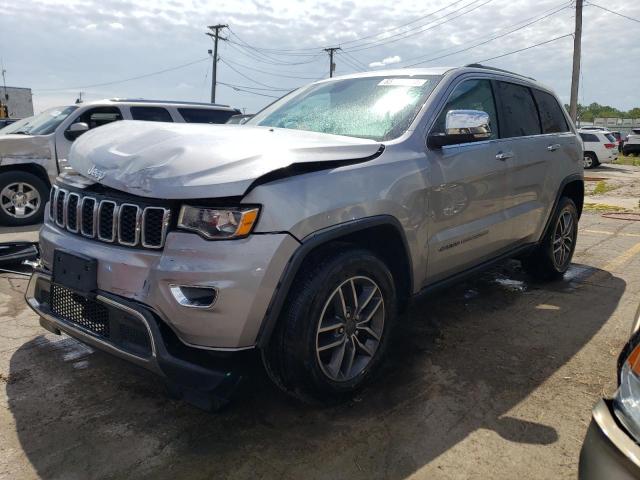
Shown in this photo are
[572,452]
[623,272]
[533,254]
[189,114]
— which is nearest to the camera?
[572,452]

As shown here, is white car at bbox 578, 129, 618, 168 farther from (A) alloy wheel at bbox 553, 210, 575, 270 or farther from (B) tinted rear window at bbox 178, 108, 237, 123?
(A) alloy wheel at bbox 553, 210, 575, 270

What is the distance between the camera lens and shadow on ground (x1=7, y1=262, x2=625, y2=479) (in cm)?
244

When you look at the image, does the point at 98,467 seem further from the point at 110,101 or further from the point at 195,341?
the point at 110,101

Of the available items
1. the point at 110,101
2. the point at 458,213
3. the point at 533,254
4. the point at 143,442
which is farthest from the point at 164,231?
the point at 110,101

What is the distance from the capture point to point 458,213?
3.53 m

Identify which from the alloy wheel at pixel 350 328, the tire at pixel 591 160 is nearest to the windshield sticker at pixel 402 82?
the alloy wheel at pixel 350 328

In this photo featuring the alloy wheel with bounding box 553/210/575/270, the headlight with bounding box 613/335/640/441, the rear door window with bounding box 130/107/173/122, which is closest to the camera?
the headlight with bounding box 613/335/640/441

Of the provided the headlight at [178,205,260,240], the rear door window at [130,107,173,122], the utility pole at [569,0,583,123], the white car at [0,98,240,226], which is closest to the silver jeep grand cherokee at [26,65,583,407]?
the headlight at [178,205,260,240]

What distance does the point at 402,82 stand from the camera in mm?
3672

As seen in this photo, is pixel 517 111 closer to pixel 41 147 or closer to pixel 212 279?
pixel 212 279

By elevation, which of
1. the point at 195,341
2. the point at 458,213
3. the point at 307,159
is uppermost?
the point at 307,159

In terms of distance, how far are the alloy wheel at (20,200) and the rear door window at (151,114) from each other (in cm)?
187

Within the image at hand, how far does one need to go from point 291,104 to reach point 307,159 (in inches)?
68.7

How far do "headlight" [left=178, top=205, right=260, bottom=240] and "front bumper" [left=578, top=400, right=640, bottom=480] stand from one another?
4.89ft
